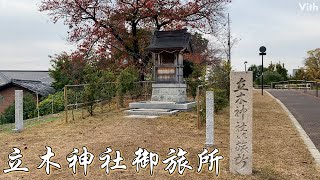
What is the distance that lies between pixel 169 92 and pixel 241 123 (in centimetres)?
856

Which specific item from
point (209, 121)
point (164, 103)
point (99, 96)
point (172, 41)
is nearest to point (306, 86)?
point (172, 41)

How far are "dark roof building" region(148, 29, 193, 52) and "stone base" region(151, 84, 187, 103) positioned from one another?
1.52m

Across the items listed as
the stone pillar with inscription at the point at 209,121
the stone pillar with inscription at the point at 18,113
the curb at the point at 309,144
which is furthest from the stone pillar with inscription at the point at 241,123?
the stone pillar with inscription at the point at 18,113

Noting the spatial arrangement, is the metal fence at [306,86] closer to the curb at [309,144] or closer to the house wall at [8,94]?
the curb at [309,144]

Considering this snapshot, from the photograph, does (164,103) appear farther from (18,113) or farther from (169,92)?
(18,113)

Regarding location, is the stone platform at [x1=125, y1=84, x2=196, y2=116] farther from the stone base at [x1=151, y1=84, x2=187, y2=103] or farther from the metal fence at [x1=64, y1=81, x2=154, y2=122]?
the metal fence at [x1=64, y1=81, x2=154, y2=122]

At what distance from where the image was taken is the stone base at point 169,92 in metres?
14.2

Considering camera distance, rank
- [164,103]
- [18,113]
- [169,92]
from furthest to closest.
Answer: [169,92], [164,103], [18,113]

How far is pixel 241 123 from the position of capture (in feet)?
19.0

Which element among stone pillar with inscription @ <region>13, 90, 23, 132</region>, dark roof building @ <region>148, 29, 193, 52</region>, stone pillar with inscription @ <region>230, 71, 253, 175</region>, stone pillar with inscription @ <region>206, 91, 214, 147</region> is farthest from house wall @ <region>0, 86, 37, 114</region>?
stone pillar with inscription @ <region>230, 71, 253, 175</region>

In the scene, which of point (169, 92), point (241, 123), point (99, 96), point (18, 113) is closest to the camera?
point (241, 123)

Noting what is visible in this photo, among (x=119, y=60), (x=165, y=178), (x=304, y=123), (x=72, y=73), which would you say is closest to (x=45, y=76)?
(x=72, y=73)

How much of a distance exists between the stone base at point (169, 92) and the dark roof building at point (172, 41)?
152 centimetres

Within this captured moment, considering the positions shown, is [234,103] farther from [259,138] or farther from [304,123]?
[304,123]
